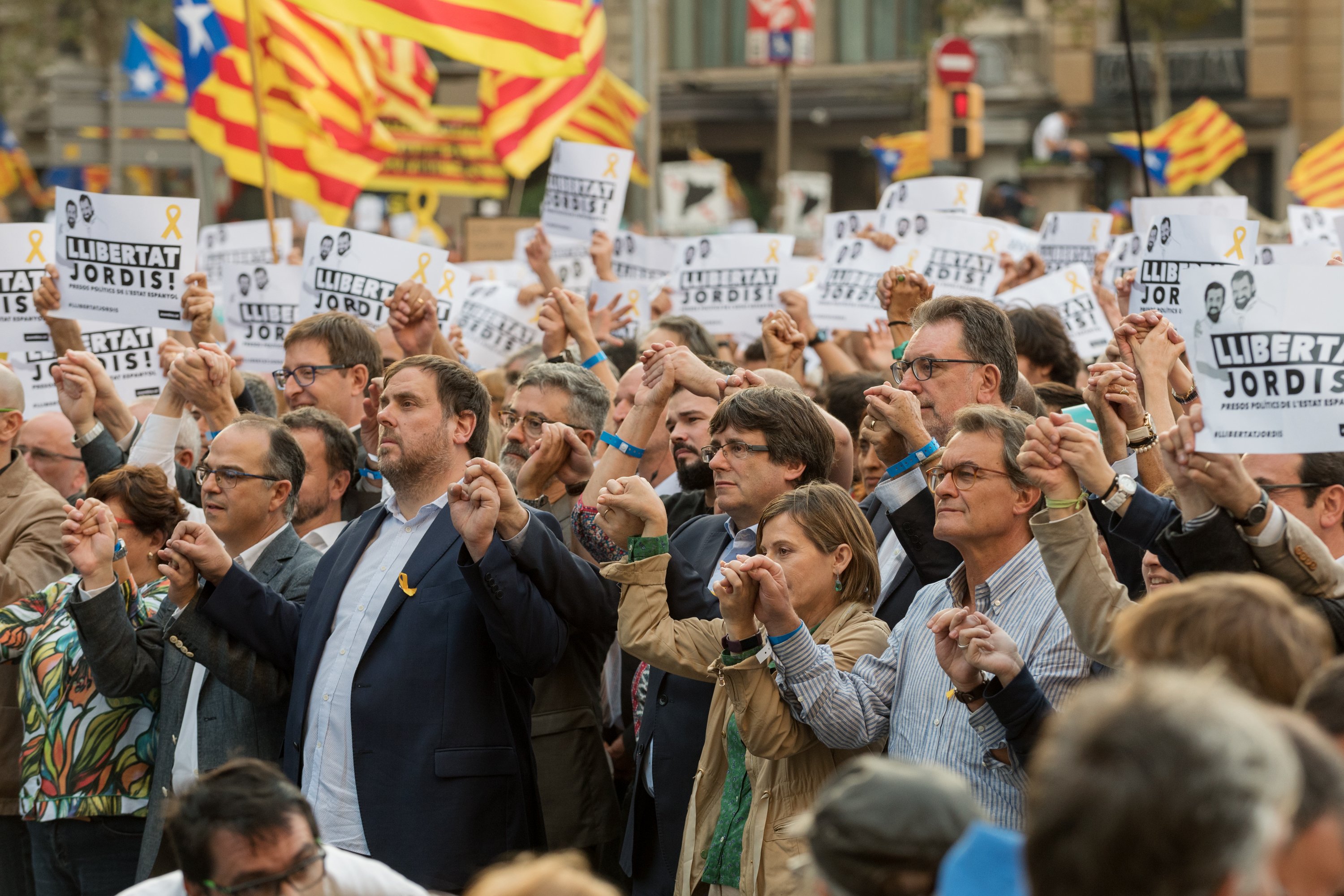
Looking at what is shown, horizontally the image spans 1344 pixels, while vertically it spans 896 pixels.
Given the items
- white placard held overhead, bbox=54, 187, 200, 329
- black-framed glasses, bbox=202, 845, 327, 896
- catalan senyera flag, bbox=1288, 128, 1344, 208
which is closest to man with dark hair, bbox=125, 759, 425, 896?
black-framed glasses, bbox=202, 845, 327, 896

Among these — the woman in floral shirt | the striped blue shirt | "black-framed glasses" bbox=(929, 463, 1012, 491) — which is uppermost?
"black-framed glasses" bbox=(929, 463, 1012, 491)

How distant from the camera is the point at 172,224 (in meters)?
7.22

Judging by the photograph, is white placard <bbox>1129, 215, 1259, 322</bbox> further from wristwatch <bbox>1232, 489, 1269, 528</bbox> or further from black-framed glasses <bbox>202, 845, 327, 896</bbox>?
black-framed glasses <bbox>202, 845, 327, 896</bbox>

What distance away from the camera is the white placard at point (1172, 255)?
611cm

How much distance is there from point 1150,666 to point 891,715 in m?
1.60

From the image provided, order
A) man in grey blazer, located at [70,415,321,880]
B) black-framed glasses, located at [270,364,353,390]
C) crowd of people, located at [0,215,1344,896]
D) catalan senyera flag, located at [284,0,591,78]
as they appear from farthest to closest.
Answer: catalan senyera flag, located at [284,0,591,78], black-framed glasses, located at [270,364,353,390], man in grey blazer, located at [70,415,321,880], crowd of people, located at [0,215,1344,896]

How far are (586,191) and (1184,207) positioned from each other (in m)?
3.48

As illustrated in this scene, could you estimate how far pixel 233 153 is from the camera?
1246 cm

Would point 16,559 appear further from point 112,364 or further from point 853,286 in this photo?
point 853,286

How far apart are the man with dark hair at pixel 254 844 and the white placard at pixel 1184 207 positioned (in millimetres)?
6525

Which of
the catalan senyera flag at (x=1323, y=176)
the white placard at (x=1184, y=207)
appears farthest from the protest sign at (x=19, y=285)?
the catalan senyera flag at (x=1323, y=176)

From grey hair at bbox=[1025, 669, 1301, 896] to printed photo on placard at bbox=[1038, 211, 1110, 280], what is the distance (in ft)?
30.2

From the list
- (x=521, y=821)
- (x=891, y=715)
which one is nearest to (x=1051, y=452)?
(x=891, y=715)

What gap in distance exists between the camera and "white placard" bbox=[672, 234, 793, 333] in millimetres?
9297
